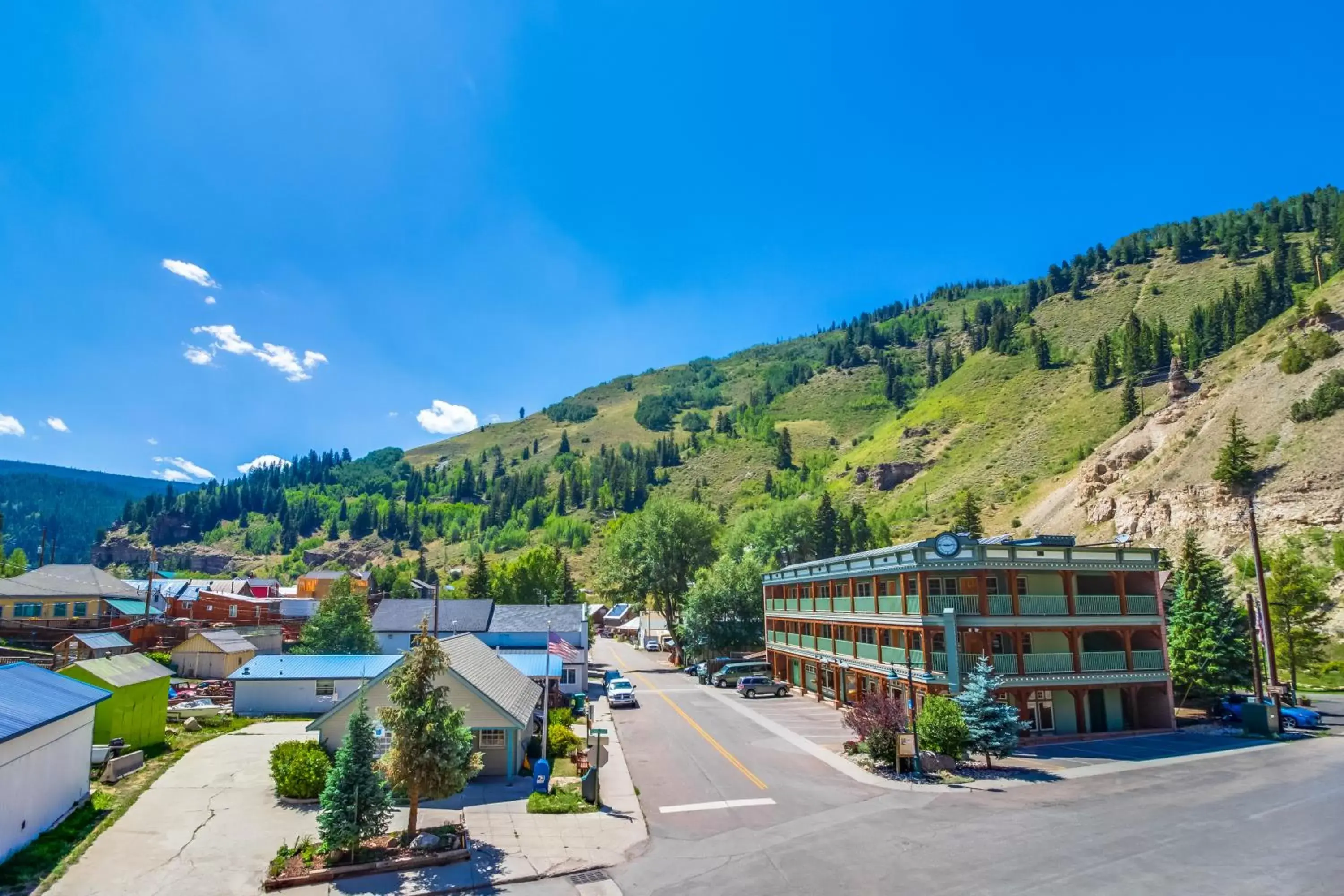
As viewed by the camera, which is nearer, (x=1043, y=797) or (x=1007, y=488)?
(x=1043, y=797)

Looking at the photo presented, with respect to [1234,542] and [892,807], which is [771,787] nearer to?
[892,807]

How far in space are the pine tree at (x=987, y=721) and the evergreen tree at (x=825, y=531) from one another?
7424cm

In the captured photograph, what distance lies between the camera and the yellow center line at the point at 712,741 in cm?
2680

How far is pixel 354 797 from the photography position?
18141 mm

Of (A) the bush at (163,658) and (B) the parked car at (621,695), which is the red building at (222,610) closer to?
(A) the bush at (163,658)

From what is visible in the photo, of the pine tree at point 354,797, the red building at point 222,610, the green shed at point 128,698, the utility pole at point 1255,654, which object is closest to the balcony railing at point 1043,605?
the utility pole at point 1255,654

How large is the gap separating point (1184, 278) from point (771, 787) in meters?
197

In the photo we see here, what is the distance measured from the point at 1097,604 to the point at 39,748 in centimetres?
4111

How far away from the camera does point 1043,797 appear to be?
76.9 feet

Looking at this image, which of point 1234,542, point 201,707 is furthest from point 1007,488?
point 201,707

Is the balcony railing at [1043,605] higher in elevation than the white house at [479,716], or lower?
higher

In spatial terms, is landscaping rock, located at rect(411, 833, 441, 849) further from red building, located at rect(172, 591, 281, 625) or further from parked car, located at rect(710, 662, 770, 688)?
red building, located at rect(172, 591, 281, 625)

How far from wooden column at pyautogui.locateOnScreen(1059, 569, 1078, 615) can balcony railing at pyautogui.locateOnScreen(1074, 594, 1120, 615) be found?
17cm

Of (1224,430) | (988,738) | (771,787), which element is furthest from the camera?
(1224,430)
